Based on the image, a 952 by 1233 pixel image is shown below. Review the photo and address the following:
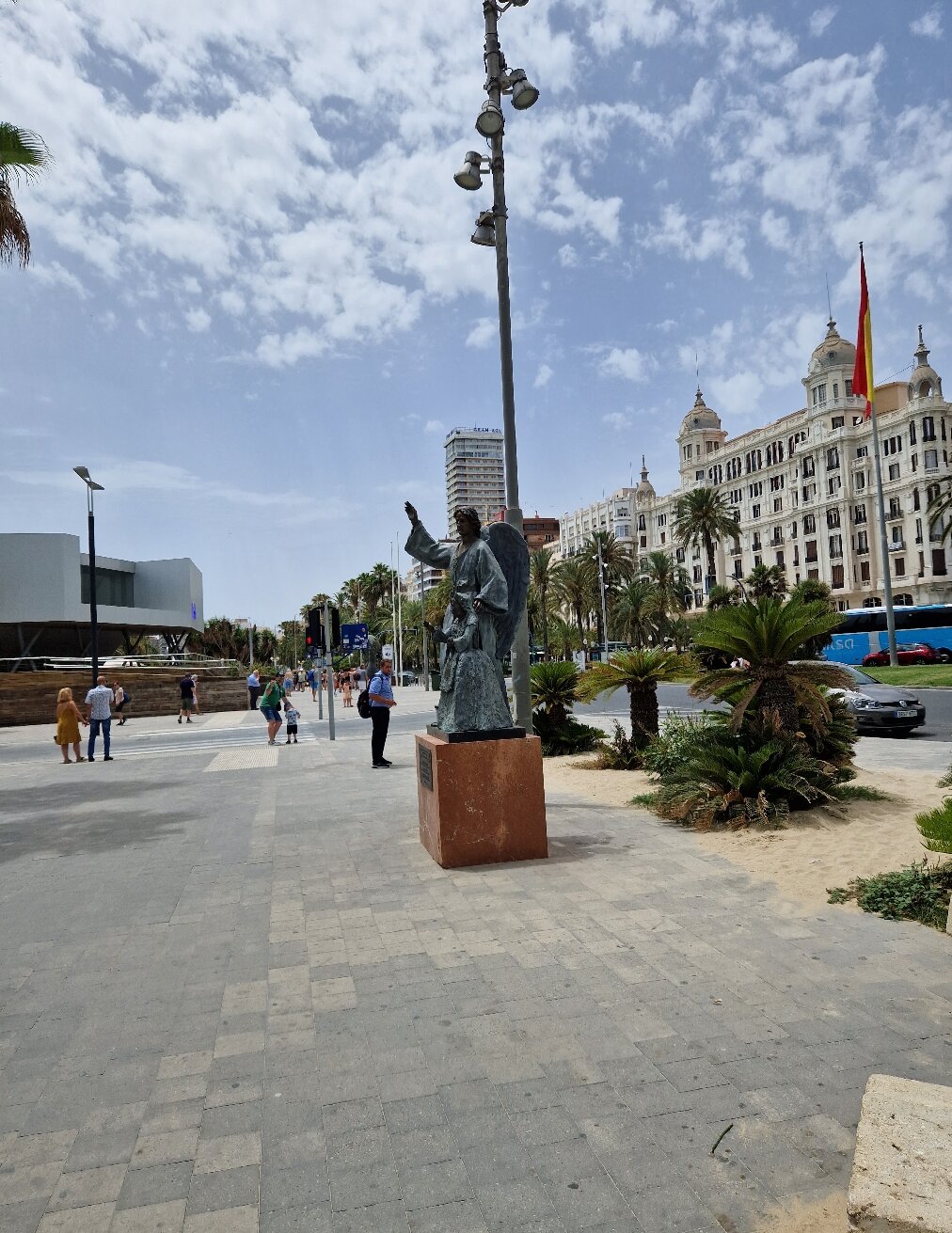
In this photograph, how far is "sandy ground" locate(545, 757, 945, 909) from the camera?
5.84 meters

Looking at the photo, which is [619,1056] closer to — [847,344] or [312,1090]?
[312,1090]

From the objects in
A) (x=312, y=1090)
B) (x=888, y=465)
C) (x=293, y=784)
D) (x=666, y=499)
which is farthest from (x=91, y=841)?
(x=666, y=499)

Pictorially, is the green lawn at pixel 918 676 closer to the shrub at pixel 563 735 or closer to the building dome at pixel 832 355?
the shrub at pixel 563 735

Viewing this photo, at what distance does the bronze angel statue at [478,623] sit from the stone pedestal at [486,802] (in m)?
0.27

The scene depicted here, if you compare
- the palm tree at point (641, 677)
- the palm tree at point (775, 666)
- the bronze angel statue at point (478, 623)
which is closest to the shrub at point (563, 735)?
the palm tree at point (641, 677)

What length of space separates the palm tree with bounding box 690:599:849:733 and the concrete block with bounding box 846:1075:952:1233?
5.72 m

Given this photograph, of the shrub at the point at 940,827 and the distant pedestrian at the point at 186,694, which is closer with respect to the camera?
the shrub at the point at 940,827

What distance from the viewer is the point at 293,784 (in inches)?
460

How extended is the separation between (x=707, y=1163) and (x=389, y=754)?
1286cm

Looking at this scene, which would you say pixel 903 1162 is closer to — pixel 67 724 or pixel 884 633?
pixel 67 724

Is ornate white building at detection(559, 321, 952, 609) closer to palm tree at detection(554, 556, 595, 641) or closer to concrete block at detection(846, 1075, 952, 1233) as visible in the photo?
palm tree at detection(554, 556, 595, 641)

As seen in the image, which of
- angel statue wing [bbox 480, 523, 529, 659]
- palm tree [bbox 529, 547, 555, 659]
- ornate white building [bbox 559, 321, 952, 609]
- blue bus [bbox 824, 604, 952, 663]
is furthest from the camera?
palm tree [bbox 529, 547, 555, 659]

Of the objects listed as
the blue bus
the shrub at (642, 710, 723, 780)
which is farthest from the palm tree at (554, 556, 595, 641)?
the shrub at (642, 710, 723, 780)

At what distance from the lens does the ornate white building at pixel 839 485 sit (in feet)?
201
